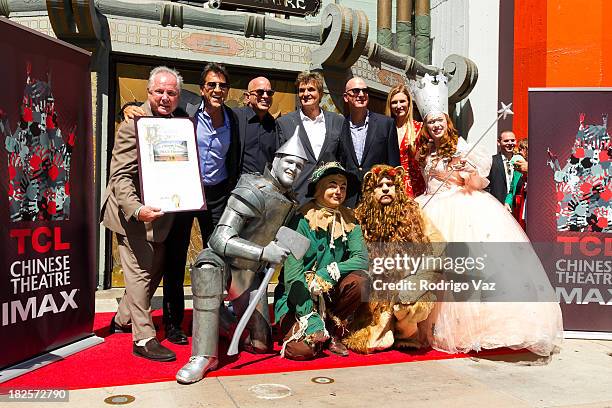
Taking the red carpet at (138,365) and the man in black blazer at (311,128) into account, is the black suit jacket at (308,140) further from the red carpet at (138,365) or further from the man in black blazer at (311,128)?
the red carpet at (138,365)

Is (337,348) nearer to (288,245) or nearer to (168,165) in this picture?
(288,245)

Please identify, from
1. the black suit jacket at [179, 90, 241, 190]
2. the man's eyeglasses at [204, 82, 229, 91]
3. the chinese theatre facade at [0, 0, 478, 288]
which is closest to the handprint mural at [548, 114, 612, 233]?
the black suit jacket at [179, 90, 241, 190]

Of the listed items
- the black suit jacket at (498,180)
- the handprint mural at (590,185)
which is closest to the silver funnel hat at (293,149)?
the handprint mural at (590,185)

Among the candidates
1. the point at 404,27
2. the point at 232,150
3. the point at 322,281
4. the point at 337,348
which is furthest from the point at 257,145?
the point at 404,27

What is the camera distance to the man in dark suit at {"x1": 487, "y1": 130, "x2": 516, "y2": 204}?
21.3 feet

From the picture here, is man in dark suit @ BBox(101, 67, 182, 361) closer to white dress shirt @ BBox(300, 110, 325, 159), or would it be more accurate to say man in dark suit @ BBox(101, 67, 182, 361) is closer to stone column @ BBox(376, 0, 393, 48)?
white dress shirt @ BBox(300, 110, 325, 159)

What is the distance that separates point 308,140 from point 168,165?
1.29m

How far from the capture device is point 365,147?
4520mm

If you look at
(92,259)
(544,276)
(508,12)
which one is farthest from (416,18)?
(92,259)

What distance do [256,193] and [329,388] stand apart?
4.21ft

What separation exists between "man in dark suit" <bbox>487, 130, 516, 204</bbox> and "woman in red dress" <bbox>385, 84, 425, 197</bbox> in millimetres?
2013

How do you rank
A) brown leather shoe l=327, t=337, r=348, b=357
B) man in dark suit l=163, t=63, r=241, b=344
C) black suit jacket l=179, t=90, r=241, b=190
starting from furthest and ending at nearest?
black suit jacket l=179, t=90, r=241, b=190 < man in dark suit l=163, t=63, r=241, b=344 < brown leather shoe l=327, t=337, r=348, b=357

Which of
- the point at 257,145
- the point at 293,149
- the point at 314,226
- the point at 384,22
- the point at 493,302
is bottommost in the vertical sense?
the point at 493,302

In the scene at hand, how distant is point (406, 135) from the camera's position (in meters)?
4.77
